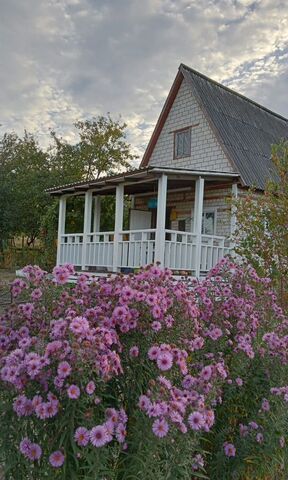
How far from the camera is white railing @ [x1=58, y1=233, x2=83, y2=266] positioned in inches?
465

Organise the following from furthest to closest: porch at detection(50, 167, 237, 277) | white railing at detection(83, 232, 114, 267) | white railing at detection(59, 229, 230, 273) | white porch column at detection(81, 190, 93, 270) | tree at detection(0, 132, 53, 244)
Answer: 1. tree at detection(0, 132, 53, 244)
2. white porch column at detection(81, 190, 93, 270)
3. white railing at detection(83, 232, 114, 267)
4. white railing at detection(59, 229, 230, 273)
5. porch at detection(50, 167, 237, 277)

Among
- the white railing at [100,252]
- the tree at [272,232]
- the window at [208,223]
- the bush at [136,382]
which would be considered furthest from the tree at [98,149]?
the bush at [136,382]

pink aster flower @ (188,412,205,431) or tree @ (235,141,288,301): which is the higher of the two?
tree @ (235,141,288,301)

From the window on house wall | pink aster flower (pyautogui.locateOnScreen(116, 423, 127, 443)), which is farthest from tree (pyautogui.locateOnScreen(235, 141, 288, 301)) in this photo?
the window on house wall

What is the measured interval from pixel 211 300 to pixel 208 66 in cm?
1505

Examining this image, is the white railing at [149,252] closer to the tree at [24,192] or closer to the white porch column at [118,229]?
the white porch column at [118,229]

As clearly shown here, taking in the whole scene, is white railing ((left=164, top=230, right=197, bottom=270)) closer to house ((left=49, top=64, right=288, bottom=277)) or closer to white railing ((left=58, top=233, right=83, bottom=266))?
house ((left=49, top=64, right=288, bottom=277))

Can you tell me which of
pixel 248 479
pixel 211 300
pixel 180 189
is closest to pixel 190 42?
pixel 180 189

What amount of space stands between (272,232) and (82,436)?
155 inches

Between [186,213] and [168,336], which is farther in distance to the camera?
[186,213]

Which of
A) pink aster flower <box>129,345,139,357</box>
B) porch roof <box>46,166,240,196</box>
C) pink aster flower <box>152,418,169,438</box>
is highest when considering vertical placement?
porch roof <box>46,166,240,196</box>

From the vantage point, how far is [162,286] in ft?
7.65

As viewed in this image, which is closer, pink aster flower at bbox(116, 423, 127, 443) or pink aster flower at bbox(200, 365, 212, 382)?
pink aster flower at bbox(116, 423, 127, 443)

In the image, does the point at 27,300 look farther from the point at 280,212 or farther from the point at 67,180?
the point at 67,180
